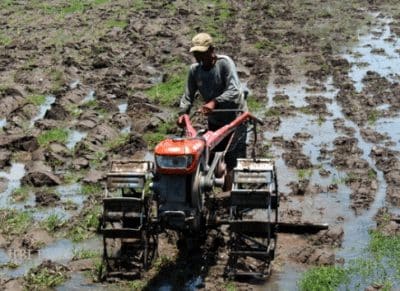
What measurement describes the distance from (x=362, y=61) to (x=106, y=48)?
256 inches

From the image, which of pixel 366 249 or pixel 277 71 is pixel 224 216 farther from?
pixel 277 71

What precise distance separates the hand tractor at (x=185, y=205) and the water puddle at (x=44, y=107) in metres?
6.27

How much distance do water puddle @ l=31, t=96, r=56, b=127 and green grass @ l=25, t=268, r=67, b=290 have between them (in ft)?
19.9

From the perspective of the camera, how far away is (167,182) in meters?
6.86

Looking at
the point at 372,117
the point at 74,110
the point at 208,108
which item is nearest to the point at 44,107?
the point at 74,110

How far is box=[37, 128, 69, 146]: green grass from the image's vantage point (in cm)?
1232

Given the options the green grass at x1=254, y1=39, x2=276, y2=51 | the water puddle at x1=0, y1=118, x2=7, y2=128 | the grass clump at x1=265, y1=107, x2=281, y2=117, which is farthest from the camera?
the green grass at x1=254, y1=39, x2=276, y2=51

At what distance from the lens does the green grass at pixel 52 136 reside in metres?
12.3

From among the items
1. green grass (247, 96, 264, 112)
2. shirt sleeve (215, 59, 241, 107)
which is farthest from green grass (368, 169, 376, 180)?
green grass (247, 96, 264, 112)

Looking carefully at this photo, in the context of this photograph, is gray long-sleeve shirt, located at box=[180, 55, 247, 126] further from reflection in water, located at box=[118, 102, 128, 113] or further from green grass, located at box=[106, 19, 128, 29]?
green grass, located at box=[106, 19, 128, 29]

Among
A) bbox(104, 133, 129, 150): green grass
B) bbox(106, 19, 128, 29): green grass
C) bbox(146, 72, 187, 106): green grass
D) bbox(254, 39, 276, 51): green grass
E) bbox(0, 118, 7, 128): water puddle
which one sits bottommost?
bbox(104, 133, 129, 150): green grass

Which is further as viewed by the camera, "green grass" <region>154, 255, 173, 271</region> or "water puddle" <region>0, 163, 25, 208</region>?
"water puddle" <region>0, 163, 25, 208</region>

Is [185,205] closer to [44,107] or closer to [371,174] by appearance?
[371,174]

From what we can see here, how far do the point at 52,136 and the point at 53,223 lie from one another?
145 inches
